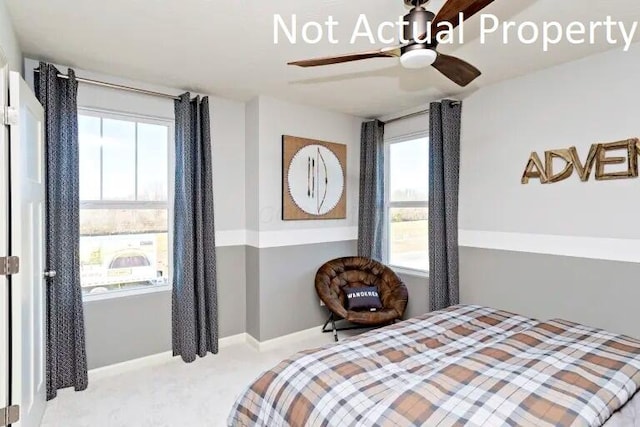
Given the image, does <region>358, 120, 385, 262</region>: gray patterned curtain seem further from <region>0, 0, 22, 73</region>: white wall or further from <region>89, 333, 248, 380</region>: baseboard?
<region>0, 0, 22, 73</region>: white wall

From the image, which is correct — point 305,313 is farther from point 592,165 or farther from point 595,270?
point 592,165

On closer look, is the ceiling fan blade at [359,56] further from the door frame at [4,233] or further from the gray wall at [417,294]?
the gray wall at [417,294]

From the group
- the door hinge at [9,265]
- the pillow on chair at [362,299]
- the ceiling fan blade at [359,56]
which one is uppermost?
the ceiling fan blade at [359,56]

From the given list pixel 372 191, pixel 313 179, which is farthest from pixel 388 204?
pixel 313 179

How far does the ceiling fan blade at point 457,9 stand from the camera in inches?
54.4

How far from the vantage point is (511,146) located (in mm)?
2992

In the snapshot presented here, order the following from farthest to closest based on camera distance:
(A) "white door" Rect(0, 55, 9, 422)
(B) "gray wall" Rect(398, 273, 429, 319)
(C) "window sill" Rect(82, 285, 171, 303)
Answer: (B) "gray wall" Rect(398, 273, 429, 319) < (C) "window sill" Rect(82, 285, 171, 303) < (A) "white door" Rect(0, 55, 9, 422)

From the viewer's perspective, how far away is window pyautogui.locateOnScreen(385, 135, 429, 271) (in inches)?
149

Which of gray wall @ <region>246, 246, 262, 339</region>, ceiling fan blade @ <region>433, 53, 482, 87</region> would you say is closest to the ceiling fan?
ceiling fan blade @ <region>433, 53, 482, 87</region>

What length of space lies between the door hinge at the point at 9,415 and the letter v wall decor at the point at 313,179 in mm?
2321

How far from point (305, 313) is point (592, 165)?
276cm

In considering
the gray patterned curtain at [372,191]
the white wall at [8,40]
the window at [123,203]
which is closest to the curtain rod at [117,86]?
the window at [123,203]

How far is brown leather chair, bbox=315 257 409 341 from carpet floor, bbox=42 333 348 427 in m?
0.71

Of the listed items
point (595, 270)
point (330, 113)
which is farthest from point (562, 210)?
point (330, 113)
